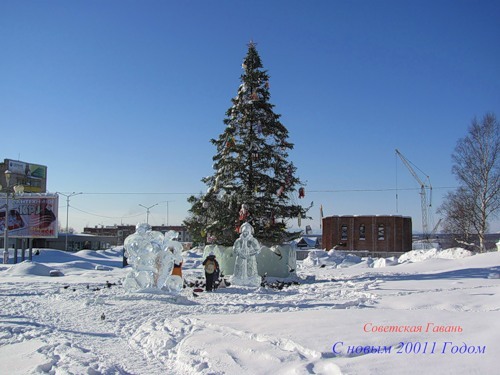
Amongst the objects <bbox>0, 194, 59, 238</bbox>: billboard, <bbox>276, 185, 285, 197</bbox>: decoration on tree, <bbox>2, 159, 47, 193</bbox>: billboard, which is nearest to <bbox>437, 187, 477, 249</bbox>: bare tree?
<bbox>276, 185, 285, 197</bbox>: decoration on tree

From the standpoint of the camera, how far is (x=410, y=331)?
19.7 feet

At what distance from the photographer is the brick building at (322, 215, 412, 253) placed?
5784 cm

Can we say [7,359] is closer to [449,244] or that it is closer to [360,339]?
[360,339]

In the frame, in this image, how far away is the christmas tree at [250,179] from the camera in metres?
21.1

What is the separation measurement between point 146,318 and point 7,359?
3.59m

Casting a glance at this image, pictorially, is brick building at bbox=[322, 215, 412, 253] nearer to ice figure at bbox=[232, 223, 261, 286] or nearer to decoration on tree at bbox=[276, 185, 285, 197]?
decoration on tree at bbox=[276, 185, 285, 197]

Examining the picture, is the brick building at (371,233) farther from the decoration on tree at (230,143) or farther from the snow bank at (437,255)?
the decoration on tree at (230,143)

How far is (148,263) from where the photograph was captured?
13.2 metres

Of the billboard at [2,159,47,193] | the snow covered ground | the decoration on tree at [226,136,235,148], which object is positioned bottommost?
the snow covered ground

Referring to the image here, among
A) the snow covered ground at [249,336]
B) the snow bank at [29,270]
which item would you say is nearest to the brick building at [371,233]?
the snow bank at [29,270]

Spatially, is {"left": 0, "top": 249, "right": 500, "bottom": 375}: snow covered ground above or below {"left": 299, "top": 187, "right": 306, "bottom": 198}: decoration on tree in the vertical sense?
below

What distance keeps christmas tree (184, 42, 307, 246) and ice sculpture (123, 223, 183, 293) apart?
7.38m

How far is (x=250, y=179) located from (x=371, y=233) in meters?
40.7

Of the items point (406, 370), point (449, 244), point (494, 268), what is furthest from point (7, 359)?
point (449, 244)
